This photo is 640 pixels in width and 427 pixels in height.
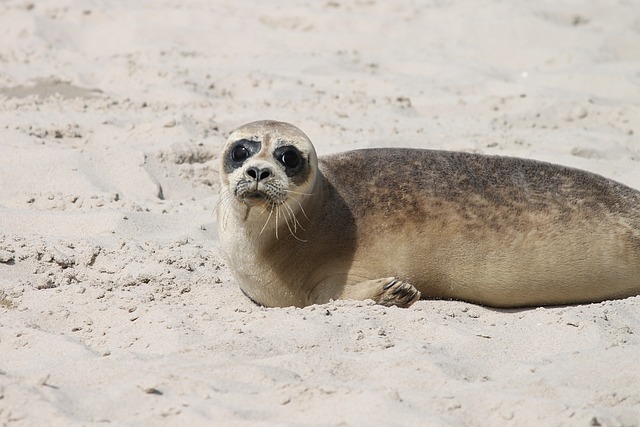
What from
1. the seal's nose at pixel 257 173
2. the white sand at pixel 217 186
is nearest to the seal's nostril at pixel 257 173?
the seal's nose at pixel 257 173

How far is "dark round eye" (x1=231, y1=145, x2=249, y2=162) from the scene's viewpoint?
4.20 meters

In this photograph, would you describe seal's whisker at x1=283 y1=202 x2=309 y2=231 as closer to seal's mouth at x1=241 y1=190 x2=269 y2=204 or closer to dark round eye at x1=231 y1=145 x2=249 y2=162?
seal's mouth at x1=241 y1=190 x2=269 y2=204

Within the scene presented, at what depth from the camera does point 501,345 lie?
3.67 meters

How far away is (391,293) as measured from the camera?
4.11 metres

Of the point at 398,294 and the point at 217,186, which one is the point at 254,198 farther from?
the point at 217,186

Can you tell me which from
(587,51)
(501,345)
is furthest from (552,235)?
(587,51)

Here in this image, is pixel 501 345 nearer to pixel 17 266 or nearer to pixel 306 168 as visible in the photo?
pixel 306 168

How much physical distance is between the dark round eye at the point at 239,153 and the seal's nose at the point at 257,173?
0.50 feet

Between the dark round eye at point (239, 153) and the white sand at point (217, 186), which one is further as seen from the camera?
the dark round eye at point (239, 153)

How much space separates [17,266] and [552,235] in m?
2.32

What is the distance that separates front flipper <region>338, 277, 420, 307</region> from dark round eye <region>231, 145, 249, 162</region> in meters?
0.75

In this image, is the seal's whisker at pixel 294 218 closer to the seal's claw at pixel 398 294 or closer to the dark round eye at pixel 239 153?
the dark round eye at pixel 239 153

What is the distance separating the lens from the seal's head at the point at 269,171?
408cm

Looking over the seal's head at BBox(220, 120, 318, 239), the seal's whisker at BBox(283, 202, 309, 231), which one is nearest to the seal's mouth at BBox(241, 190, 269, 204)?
the seal's head at BBox(220, 120, 318, 239)
